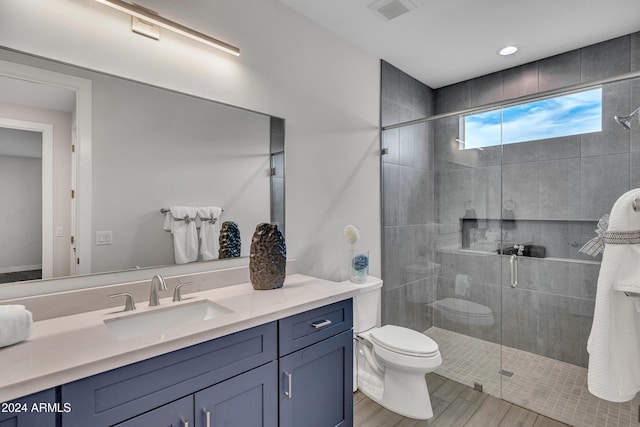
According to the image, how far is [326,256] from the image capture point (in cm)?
232

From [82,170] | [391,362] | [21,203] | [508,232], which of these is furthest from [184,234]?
[508,232]

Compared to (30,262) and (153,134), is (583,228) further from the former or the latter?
(30,262)

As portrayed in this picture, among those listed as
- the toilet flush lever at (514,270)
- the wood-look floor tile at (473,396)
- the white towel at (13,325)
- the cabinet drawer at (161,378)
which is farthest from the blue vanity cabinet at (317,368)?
the toilet flush lever at (514,270)

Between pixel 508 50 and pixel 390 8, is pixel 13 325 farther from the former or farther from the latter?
pixel 508 50

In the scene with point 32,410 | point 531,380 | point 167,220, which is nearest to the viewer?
point 32,410

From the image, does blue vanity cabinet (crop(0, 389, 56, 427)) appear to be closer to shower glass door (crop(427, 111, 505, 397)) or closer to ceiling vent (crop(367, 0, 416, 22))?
ceiling vent (crop(367, 0, 416, 22))

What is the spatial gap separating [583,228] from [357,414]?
2104 millimetres

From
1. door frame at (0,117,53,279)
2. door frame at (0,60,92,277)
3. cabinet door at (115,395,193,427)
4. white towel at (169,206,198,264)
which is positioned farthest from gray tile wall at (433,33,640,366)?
door frame at (0,117,53,279)

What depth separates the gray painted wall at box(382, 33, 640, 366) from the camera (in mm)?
2316

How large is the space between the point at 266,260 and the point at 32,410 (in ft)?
3.29

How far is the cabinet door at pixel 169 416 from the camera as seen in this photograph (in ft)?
3.16

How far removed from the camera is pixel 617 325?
5.05 ft

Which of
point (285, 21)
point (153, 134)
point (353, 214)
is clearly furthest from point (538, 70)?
point (153, 134)

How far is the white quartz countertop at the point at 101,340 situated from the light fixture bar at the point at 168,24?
48.4 inches
